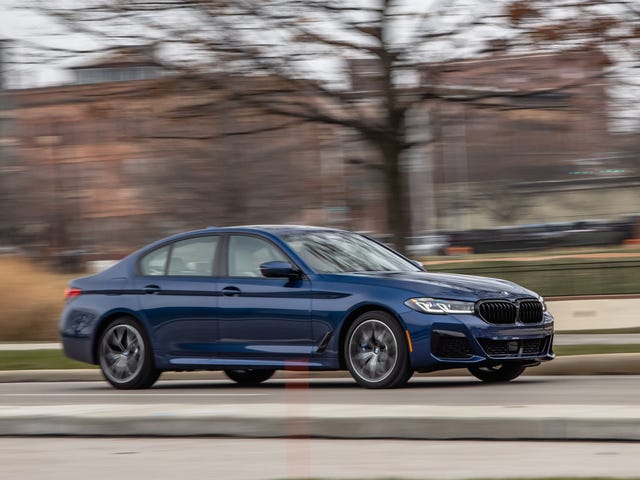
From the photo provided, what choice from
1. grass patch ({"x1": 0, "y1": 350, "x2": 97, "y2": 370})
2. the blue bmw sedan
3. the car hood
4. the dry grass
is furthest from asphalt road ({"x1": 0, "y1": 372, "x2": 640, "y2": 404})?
the dry grass

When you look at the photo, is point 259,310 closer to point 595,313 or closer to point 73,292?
point 73,292

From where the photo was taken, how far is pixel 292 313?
11617mm

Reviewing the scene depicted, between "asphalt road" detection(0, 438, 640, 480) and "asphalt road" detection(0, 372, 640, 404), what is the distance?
92 centimetres

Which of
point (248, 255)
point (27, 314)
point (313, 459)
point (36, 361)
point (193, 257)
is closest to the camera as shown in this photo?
point (313, 459)

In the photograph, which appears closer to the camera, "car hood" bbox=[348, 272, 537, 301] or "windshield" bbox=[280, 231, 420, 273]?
"car hood" bbox=[348, 272, 537, 301]

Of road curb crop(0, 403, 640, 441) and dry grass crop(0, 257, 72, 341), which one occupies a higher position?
road curb crop(0, 403, 640, 441)

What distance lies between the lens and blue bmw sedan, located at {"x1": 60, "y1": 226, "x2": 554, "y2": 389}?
36.3 feet

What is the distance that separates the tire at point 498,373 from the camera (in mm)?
12211

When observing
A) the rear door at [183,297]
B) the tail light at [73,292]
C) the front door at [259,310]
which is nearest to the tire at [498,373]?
the front door at [259,310]

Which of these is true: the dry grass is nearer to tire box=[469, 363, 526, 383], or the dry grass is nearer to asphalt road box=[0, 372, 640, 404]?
asphalt road box=[0, 372, 640, 404]

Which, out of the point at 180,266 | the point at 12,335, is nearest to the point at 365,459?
the point at 180,266

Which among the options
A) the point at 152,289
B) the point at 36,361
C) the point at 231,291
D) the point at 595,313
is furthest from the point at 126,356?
the point at 595,313

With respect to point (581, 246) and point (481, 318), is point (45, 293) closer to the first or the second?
point (481, 318)

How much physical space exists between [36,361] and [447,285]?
7.58 metres
